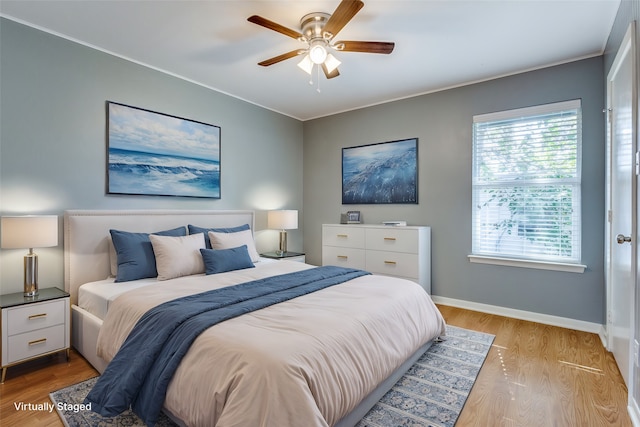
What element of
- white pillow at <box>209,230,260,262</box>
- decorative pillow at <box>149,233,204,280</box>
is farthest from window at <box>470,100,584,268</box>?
decorative pillow at <box>149,233,204,280</box>

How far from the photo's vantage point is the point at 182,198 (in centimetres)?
356

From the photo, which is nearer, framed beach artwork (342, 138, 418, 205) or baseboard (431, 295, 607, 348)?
baseboard (431, 295, 607, 348)

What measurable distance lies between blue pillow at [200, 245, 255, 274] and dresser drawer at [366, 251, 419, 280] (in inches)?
63.1

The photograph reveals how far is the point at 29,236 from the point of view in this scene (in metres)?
2.27

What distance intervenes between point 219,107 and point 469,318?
371 centimetres

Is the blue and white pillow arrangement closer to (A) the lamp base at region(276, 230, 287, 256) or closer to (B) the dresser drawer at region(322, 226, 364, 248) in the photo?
(A) the lamp base at region(276, 230, 287, 256)

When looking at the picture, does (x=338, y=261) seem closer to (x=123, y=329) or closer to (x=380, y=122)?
(x=380, y=122)

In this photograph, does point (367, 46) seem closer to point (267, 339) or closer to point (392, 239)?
point (267, 339)

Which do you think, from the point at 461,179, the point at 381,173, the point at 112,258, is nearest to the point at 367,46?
the point at 461,179

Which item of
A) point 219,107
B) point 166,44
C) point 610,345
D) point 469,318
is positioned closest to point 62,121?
point 166,44

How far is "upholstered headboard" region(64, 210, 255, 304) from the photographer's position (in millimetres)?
2686

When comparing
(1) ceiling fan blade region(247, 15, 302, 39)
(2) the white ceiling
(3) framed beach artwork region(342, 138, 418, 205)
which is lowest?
(3) framed beach artwork region(342, 138, 418, 205)

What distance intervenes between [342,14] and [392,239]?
2538 millimetres

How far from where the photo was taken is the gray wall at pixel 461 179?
300 centimetres
